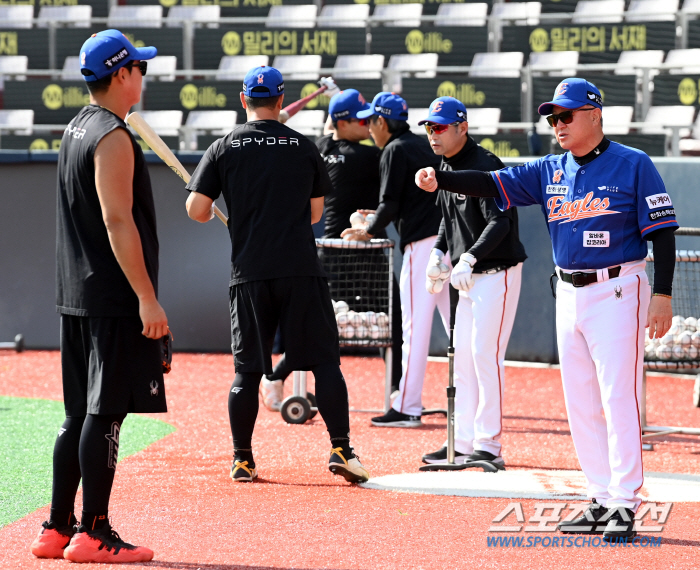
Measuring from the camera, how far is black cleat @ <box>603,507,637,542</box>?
371cm

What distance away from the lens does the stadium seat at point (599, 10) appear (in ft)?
42.9

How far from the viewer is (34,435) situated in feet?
20.2

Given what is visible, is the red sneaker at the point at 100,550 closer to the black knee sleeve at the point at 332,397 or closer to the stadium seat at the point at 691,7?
the black knee sleeve at the point at 332,397

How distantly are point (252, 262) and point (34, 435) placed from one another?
227 centimetres

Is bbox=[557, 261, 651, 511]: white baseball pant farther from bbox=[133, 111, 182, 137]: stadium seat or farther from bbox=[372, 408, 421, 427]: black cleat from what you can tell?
bbox=[133, 111, 182, 137]: stadium seat

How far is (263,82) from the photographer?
481cm

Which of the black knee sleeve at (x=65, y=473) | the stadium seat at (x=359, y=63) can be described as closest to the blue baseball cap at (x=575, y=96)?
the black knee sleeve at (x=65, y=473)

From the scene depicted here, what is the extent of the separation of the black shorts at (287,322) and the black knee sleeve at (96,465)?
53.6 inches

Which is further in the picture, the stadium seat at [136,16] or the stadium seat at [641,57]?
the stadium seat at [136,16]

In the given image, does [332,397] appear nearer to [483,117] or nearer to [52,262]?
[52,262]

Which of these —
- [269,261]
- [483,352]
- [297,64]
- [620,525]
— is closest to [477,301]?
[483,352]

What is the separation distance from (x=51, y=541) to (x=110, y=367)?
0.67 metres

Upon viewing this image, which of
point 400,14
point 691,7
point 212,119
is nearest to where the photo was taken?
point 691,7

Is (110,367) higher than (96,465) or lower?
higher
